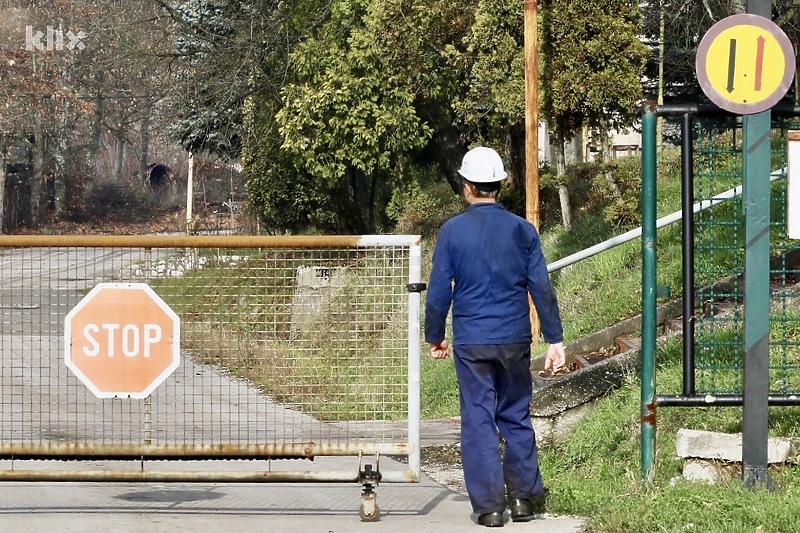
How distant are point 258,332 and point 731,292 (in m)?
3.66

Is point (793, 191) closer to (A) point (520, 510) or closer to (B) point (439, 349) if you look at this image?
(B) point (439, 349)

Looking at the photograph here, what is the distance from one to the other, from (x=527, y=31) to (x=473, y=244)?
7.52 m

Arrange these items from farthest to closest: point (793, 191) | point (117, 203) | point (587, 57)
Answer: point (117, 203) → point (587, 57) → point (793, 191)

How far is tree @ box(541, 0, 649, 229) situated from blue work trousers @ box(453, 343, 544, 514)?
396 inches

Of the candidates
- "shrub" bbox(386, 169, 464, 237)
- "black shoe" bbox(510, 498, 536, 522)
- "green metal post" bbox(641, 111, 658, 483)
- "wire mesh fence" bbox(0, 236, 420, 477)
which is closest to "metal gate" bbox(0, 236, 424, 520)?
"wire mesh fence" bbox(0, 236, 420, 477)

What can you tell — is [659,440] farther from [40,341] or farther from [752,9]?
[40,341]

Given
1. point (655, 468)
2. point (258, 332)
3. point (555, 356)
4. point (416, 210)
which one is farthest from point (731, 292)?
point (416, 210)

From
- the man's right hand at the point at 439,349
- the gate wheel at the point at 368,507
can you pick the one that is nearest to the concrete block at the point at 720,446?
the man's right hand at the point at 439,349

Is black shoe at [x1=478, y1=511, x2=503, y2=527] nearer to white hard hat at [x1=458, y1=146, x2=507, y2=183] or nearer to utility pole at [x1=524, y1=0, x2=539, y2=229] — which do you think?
white hard hat at [x1=458, y1=146, x2=507, y2=183]

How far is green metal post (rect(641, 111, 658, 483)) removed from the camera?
7.35 m

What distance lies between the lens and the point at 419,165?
96.8ft

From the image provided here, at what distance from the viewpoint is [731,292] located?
918 cm

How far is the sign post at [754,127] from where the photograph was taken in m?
7.04

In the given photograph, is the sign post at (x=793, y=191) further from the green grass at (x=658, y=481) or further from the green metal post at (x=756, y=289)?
the green grass at (x=658, y=481)
